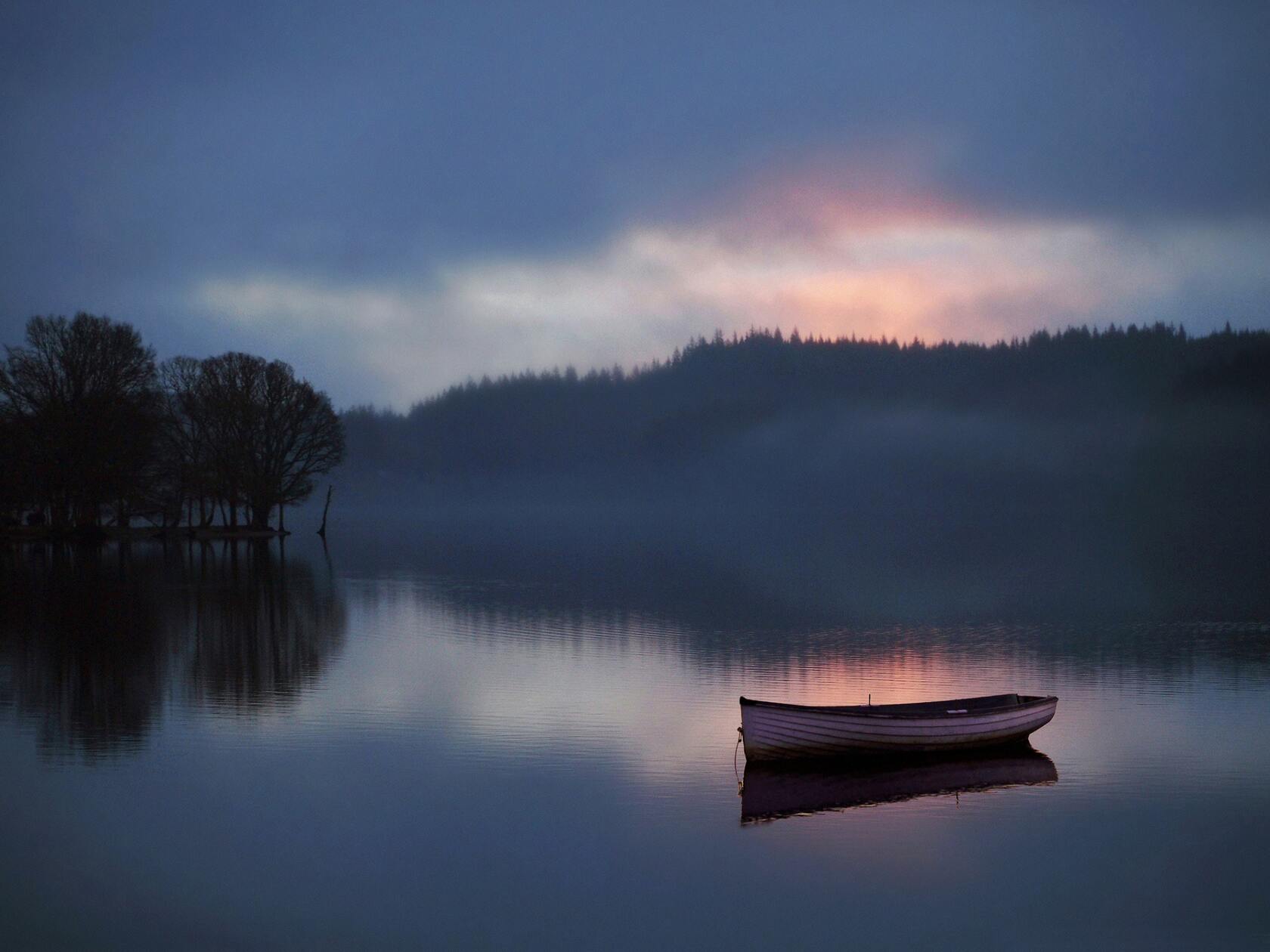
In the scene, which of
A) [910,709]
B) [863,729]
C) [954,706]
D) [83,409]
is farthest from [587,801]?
[83,409]

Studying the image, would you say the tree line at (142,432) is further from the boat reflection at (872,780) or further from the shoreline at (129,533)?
the boat reflection at (872,780)

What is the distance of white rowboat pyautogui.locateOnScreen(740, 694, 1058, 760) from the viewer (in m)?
20.9

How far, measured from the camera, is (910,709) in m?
23.4

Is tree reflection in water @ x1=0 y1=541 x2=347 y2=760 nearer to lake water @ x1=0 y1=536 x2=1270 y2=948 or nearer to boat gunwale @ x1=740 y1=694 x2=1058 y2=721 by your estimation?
lake water @ x1=0 y1=536 x2=1270 y2=948

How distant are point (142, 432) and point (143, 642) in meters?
50.6

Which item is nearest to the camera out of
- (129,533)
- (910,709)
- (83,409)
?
(910,709)

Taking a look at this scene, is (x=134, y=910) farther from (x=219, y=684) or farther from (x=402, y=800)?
(x=219, y=684)

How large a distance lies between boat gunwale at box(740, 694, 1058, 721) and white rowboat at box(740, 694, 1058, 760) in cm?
1

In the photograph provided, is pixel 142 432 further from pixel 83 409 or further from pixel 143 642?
pixel 143 642

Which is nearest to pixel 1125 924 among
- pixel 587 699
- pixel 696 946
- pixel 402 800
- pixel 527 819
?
pixel 696 946

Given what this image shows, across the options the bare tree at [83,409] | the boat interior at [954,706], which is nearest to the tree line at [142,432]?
the bare tree at [83,409]

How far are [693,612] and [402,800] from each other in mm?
28470

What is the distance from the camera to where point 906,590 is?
57.7 meters

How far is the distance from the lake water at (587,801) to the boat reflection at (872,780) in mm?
82
